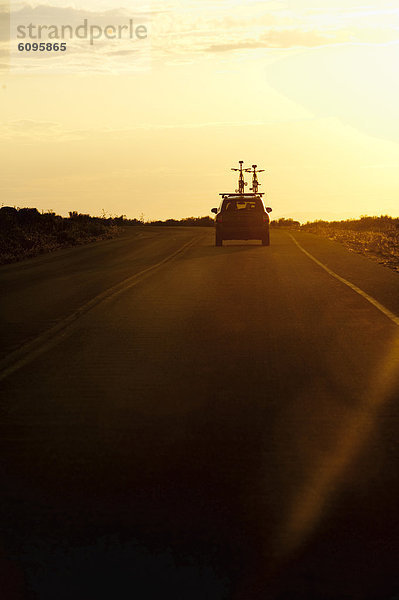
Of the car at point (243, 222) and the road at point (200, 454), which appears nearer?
the road at point (200, 454)

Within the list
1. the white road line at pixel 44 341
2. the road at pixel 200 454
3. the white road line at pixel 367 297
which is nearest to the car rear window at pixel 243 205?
the white road line at pixel 367 297

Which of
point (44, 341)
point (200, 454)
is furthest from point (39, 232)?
point (200, 454)

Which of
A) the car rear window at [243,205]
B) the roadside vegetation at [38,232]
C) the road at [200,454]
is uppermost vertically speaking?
the car rear window at [243,205]

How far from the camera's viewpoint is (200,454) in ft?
23.9

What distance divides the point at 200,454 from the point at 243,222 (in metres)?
31.1

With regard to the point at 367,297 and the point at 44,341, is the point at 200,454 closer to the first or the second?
the point at 44,341

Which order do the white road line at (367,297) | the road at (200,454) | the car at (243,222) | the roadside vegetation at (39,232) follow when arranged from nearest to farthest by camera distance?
the road at (200,454) → the white road line at (367,297) → the car at (243,222) → the roadside vegetation at (39,232)

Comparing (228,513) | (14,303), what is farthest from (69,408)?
(14,303)

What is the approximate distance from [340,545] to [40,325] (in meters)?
9.94

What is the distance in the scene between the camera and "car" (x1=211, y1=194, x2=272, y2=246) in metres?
38.0

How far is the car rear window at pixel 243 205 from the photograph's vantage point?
38438 millimetres

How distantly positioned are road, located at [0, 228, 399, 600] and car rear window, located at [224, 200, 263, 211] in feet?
72.2

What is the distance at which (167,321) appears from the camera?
15281mm

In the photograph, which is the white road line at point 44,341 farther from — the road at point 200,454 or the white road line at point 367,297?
the white road line at point 367,297
